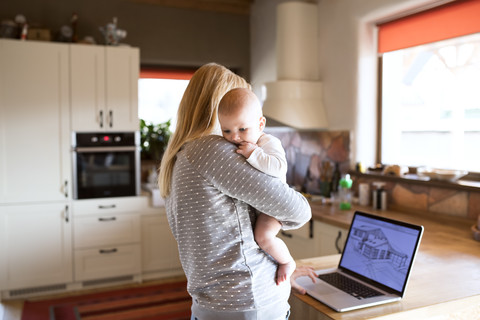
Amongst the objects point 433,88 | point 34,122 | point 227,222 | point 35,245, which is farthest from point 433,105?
point 35,245

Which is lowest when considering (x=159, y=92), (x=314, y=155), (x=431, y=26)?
(x=314, y=155)

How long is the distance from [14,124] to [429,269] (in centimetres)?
327

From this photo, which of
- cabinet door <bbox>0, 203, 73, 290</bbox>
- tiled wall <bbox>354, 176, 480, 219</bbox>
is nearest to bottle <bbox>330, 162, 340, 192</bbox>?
tiled wall <bbox>354, 176, 480, 219</bbox>

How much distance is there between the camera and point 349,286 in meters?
1.54

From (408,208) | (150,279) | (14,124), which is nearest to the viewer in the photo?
(408,208)

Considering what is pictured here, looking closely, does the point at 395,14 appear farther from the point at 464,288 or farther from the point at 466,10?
the point at 464,288

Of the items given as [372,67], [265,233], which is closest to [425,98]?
[372,67]

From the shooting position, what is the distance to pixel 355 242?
66.7 inches

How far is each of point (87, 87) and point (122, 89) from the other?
296 mm

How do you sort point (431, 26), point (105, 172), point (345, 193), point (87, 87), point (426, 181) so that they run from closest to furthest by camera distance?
point (426, 181), point (431, 26), point (345, 193), point (87, 87), point (105, 172)

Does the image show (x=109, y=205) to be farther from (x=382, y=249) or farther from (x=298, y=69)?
(x=382, y=249)

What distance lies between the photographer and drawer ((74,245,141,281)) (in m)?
3.90

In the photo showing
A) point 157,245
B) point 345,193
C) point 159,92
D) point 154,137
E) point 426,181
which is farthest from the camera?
point 159,92

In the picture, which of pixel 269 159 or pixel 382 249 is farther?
pixel 382 249
